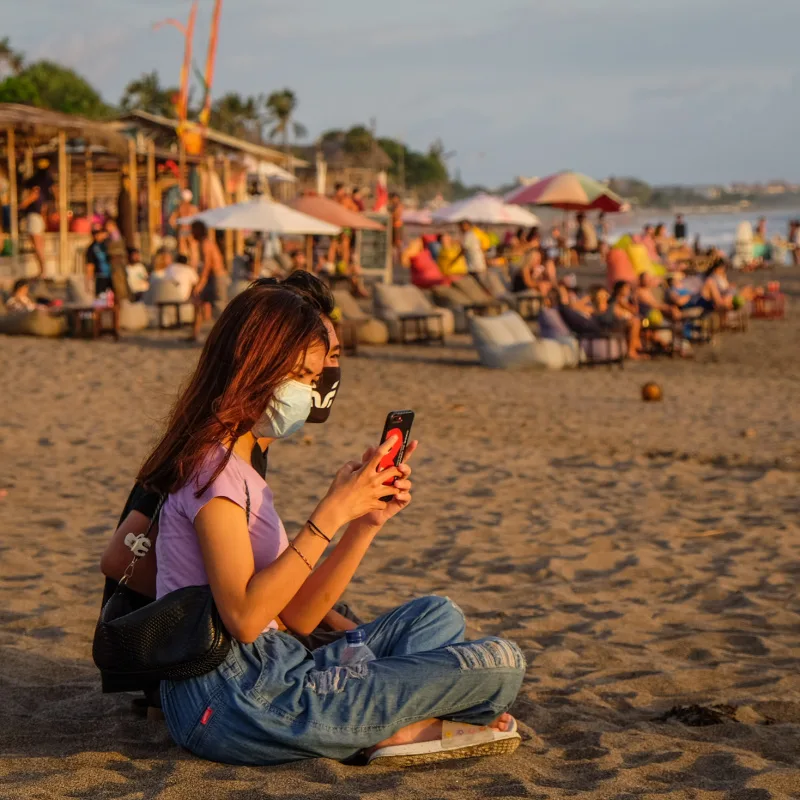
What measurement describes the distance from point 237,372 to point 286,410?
6.0 inches

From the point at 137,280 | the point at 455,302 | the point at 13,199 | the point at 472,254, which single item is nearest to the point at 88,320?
the point at 137,280

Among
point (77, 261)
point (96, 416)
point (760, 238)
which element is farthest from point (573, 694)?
point (760, 238)

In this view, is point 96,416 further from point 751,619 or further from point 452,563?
point 751,619

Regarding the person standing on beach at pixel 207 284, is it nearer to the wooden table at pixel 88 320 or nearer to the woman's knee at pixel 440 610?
the wooden table at pixel 88 320

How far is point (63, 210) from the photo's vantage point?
2141 centimetres

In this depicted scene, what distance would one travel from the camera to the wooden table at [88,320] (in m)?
15.1

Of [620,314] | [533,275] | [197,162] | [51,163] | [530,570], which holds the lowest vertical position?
[530,570]

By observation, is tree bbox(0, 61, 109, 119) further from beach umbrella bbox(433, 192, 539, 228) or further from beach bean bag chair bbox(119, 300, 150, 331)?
beach bean bag chair bbox(119, 300, 150, 331)

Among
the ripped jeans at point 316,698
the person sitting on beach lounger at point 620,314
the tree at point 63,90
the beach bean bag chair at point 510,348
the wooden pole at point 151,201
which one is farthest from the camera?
the tree at point 63,90

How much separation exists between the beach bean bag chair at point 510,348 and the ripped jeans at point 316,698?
35.9 feet

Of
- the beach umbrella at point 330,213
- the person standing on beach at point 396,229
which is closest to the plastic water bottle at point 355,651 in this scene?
the beach umbrella at point 330,213

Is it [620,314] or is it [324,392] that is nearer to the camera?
[324,392]

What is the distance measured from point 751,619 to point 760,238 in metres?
34.8

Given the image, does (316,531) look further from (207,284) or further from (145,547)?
(207,284)
